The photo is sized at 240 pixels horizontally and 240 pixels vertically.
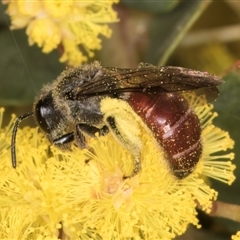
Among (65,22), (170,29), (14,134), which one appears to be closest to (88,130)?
(14,134)

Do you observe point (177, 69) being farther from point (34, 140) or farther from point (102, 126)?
point (34, 140)

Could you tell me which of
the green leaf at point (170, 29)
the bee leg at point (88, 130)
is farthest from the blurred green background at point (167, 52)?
the bee leg at point (88, 130)

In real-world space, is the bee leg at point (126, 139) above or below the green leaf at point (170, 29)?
below

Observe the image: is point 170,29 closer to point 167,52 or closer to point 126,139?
point 167,52

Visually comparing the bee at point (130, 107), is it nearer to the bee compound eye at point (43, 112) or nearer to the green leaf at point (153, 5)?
the bee compound eye at point (43, 112)

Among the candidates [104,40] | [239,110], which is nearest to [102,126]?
[239,110]

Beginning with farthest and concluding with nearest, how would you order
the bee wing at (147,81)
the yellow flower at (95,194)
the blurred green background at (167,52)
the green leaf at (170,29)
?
the green leaf at (170,29) < the blurred green background at (167,52) < the yellow flower at (95,194) < the bee wing at (147,81)
